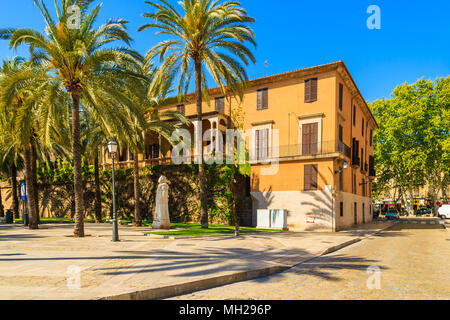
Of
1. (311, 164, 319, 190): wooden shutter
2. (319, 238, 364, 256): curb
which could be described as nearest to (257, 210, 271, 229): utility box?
(311, 164, 319, 190): wooden shutter

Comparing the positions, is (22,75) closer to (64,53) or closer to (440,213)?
(64,53)

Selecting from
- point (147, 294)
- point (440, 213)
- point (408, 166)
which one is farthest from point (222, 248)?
point (440, 213)

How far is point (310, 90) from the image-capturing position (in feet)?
83.4

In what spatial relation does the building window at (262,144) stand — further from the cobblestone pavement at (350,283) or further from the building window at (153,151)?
the cobblestone pavement at (350,283)

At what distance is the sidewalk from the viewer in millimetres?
5969

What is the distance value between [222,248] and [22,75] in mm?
11030

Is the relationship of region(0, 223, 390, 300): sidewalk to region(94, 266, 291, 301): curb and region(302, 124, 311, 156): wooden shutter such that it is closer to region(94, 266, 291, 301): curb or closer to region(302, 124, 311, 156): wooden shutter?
region(94, 266, 291, 301): curb

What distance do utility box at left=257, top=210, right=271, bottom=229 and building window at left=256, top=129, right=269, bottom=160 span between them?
4.52 metres

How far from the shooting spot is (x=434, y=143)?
4281cm

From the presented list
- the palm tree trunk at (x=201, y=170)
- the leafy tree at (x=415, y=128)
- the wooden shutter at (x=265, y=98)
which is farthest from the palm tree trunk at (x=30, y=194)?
the leafy tree at (x=415, y=128)

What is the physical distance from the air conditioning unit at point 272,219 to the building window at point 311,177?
104 inches

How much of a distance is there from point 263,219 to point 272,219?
2.17 ft

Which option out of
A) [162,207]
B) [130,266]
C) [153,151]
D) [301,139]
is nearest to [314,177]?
[301,139]
